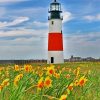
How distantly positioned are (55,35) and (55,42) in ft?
4.42

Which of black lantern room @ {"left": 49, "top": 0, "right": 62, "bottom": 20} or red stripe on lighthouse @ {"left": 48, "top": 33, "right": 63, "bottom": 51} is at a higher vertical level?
black lantern room @ {"left": 49, "top": 0, "right": 62, "bottom": 20}

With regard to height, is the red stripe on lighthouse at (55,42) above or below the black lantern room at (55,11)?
below

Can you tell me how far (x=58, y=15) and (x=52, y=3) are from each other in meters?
1.91

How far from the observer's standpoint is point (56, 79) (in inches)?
283

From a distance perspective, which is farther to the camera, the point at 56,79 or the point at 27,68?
the point at 56,79

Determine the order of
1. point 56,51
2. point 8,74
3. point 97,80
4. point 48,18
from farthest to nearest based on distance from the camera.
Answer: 1. point 48,18
2. point 56,51
3. point 8,74
4. point 97,80

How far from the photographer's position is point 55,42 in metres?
41.8

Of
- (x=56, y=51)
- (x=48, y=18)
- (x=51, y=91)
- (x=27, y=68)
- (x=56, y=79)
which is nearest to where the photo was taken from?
(x=51, y=91)

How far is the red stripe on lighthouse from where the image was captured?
41.8 meters

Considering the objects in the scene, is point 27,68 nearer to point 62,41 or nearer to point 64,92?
point 64,92

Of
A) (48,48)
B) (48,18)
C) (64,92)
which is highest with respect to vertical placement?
(48,18)

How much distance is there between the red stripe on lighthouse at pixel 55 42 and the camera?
137 ft

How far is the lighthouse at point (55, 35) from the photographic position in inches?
1658

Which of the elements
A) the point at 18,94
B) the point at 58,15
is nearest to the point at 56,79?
the point at 18,94
